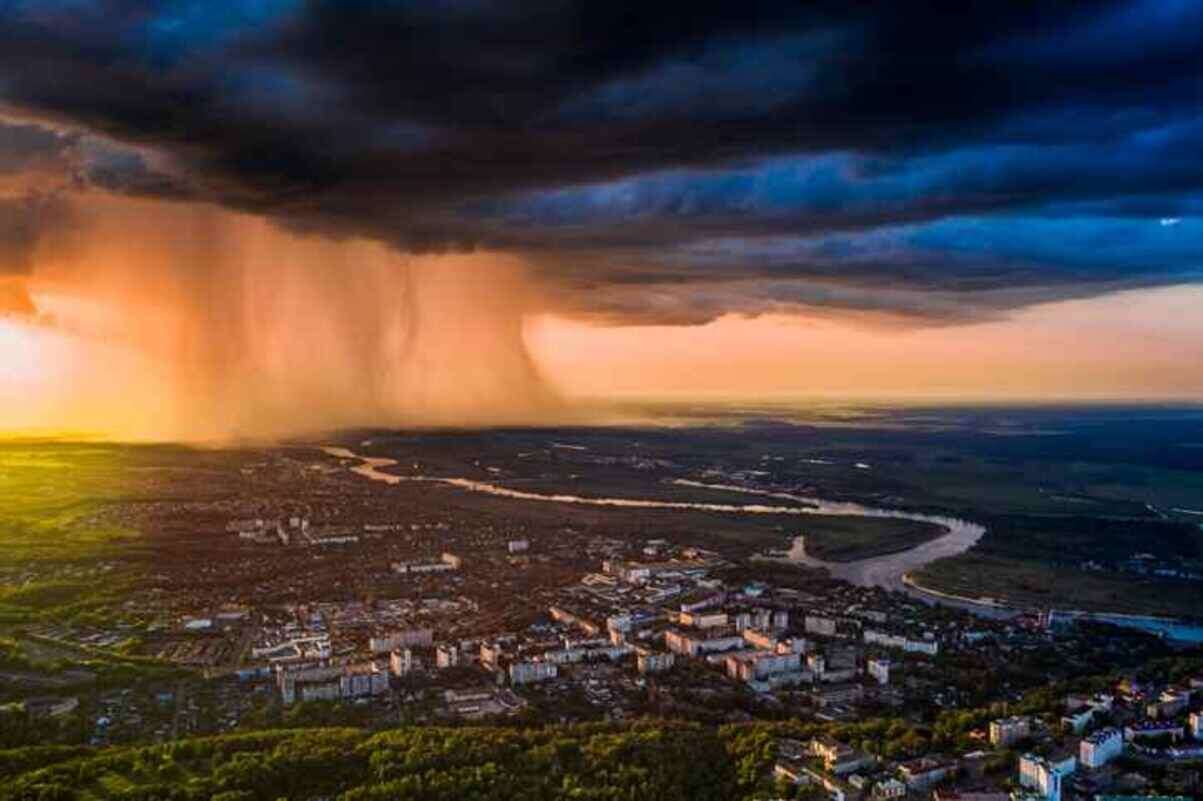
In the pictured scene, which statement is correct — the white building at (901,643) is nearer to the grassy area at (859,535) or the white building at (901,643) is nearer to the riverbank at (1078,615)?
the riverbank at (1078,615)

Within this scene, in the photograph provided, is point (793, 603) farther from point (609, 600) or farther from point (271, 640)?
point (271, 640)

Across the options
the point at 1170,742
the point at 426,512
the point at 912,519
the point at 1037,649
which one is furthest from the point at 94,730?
the point at 912,519

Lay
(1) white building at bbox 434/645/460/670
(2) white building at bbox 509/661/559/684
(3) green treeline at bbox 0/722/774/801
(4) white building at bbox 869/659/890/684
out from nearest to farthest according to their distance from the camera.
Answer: (3) green treeline at bbox 0/722/774/801, (2) white building at bbox 509/661/559/684, (4) white building at bbox 869/659/890/684, (1) white building at bbox 434/645/460/670

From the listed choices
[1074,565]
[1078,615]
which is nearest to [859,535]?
[1074,565]

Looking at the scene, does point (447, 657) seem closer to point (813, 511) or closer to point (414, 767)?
point (414, 767)

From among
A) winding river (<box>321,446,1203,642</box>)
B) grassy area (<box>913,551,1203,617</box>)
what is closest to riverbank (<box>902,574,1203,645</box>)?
winding river (<box>321,446,1203,642</box>)

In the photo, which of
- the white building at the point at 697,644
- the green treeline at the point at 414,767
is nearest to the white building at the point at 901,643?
the white building at the point at 697,644

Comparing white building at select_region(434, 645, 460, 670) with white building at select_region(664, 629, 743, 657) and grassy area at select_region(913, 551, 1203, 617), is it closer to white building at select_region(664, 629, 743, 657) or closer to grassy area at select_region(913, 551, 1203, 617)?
white building at select_region(664, 629, 743, 657)
